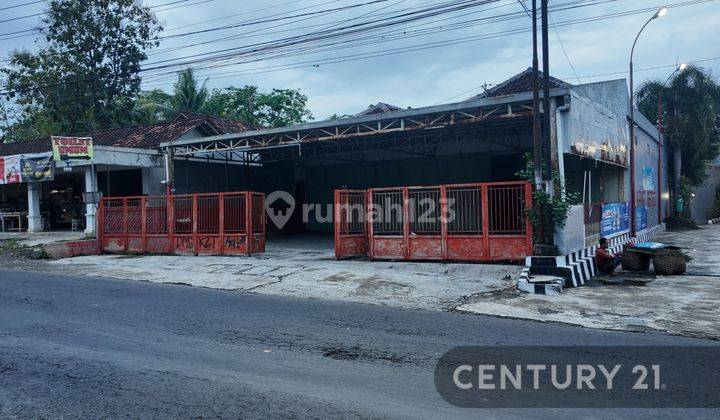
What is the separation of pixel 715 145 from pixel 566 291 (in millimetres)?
29085

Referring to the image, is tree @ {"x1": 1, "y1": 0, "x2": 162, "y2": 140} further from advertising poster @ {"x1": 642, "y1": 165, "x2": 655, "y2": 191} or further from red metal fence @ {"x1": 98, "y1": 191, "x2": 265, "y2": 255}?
advertising poster @ {"x1": 642, "y1": 165, "x2": 655, "y2": 191}

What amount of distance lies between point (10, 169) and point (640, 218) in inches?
1056

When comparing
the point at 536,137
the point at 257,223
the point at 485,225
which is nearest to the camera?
the point at 536,137

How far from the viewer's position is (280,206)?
94.6 feet

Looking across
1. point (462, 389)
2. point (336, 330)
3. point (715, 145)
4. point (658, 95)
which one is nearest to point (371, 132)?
point (336, 330)

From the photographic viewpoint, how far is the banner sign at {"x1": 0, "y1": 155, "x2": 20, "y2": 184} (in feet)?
72.1

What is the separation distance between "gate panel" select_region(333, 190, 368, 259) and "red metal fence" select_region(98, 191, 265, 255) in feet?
10.2

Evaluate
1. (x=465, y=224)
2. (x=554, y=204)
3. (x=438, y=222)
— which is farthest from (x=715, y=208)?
(x=438, y=222)

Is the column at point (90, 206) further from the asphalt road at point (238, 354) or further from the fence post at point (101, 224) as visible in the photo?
the asphalt road at point (238, 354)

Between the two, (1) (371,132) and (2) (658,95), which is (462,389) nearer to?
(1) (371,132)

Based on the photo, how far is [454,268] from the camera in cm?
1257

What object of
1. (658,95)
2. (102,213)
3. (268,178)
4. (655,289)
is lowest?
(655,289)

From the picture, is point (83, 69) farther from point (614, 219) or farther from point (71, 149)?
point (614, 219)

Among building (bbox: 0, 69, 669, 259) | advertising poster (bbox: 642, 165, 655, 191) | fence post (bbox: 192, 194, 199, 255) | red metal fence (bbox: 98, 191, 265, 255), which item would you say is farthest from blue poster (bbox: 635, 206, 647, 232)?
fence post (bbox: 192, 194, 199, 255)
